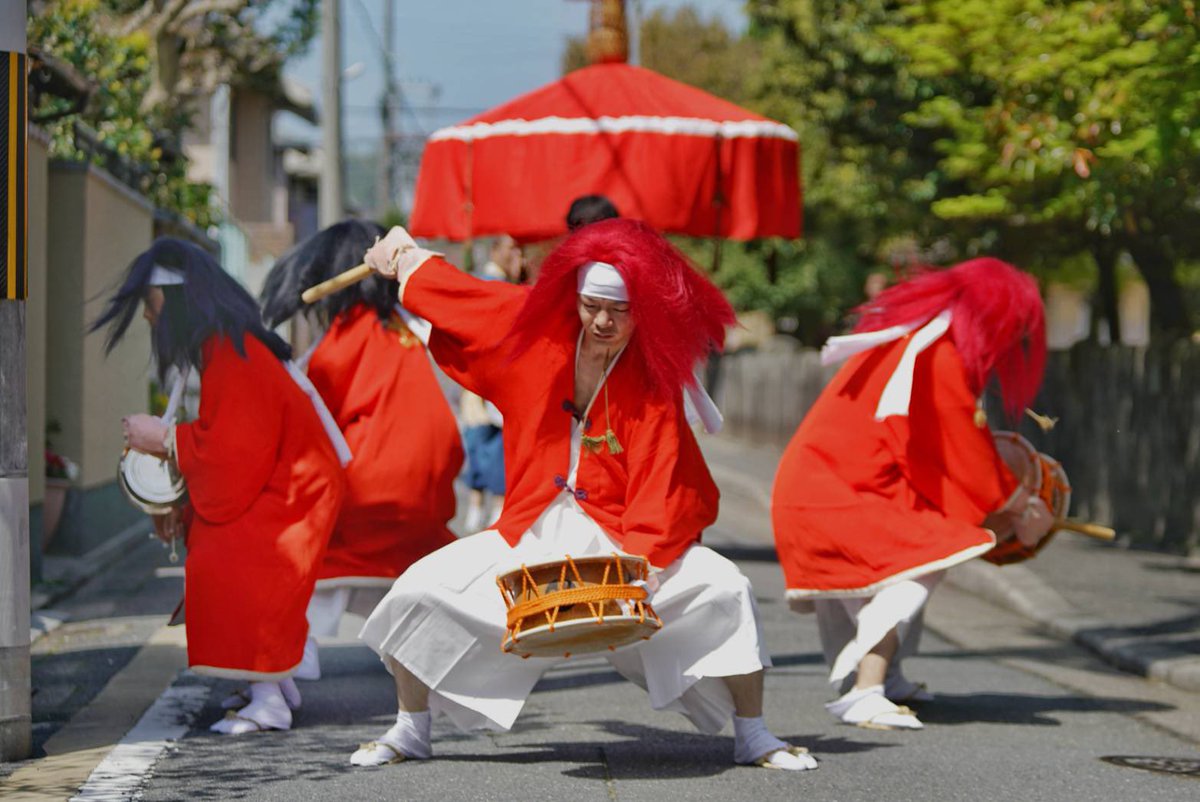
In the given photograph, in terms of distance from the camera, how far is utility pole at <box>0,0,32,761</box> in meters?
6.00

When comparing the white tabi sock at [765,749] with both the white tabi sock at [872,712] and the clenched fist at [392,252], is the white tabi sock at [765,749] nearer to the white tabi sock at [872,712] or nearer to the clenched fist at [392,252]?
the white tabi sock at [872,712]

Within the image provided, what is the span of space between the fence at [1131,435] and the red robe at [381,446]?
8.14 m

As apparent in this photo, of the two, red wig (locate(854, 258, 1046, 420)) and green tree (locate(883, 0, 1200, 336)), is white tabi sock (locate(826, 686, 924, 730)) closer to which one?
red wig (locate(854, 258, 1046, 420))

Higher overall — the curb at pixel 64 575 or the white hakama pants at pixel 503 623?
the white hakama pants at pixel 503 623

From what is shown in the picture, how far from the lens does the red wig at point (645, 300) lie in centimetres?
586

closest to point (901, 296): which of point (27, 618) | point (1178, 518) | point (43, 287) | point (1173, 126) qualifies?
point (1173, 126)

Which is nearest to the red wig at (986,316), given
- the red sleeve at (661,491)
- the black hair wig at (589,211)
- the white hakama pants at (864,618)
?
the white hakama pants at (864,618)

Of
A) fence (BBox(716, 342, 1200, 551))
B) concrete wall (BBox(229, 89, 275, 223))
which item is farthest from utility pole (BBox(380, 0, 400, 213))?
fence (BBox(716, 342, 1200, 551))

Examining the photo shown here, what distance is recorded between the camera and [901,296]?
7.42m

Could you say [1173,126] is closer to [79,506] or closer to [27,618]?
A: [27,618]

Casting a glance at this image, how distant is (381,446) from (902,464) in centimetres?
202

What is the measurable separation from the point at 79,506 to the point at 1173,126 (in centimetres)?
711

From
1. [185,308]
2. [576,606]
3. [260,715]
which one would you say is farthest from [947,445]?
[185,308]

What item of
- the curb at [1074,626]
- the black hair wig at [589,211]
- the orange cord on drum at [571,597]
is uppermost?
the black hair wig at [589,211]
